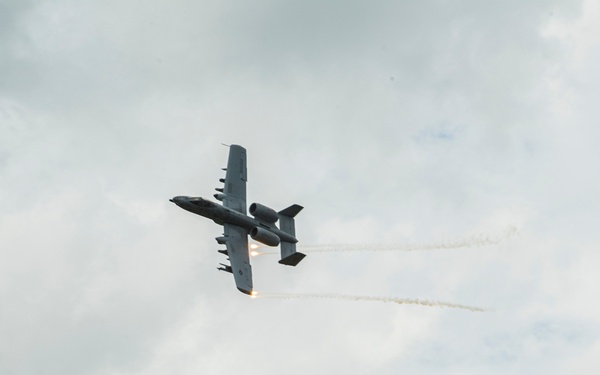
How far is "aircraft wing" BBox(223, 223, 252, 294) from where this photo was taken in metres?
Answer: 84.1

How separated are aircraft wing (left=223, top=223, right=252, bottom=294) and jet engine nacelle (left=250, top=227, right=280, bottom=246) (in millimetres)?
1188

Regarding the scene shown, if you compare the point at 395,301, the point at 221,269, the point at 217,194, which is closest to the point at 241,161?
the point at 217,194

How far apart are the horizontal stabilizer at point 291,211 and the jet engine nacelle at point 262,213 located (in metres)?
2.03

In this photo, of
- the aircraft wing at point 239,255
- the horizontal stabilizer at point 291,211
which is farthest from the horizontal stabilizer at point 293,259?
the horizontal stabilizer at point 291,211

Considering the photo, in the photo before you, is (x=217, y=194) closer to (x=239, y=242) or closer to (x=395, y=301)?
(x=239, y=242)

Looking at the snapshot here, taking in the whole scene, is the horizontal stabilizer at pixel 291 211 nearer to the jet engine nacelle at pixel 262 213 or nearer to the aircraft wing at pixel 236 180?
the jet engine nacelle at pixel 262 213

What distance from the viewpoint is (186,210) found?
87.4 metres

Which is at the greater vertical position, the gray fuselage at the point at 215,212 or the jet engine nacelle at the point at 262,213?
the jet engine nacelle at the point at 262,213

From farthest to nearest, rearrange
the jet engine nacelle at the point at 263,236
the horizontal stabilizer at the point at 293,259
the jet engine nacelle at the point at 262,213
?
1. the horizontal stabilizer at the point at 293,259
2. the jet engine nacelle at the point at 262,213
3. the jet engine nacelle at the point at 263,236

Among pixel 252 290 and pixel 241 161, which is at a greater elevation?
pixel 241 161

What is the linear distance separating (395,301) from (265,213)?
685 inches

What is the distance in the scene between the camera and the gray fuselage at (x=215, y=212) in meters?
86.7

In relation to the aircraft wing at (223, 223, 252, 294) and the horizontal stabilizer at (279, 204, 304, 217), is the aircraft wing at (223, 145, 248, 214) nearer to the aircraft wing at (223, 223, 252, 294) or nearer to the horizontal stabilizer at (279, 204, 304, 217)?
the aircraft wing at (223, 223, 252, 294)

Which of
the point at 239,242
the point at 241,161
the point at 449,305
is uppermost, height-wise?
the point at 241,161
